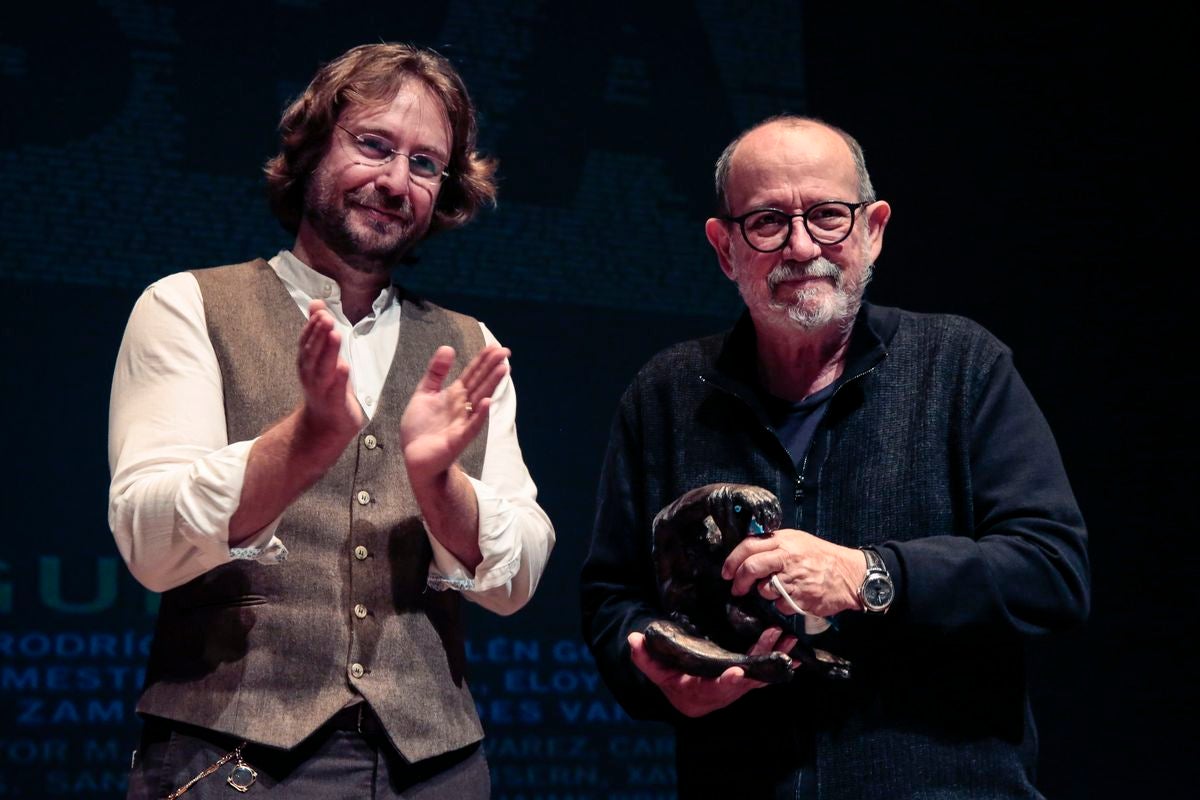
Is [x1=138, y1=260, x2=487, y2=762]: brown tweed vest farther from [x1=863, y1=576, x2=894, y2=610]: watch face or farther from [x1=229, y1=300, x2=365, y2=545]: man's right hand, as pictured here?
[x1=863, y1=576, x2=894, y2=610]: watch face

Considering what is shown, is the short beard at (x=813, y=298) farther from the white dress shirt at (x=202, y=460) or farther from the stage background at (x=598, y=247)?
the stage background at (x=598, y=247)

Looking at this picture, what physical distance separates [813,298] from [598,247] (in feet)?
5.65

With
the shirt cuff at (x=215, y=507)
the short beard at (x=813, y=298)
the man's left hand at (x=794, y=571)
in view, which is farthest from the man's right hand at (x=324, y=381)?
the short beard at (x=813, y=298)

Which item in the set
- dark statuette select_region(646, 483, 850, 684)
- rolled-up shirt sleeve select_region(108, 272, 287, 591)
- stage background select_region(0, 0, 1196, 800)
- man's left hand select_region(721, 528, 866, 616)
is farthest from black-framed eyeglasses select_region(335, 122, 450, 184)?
stage background select_region(0, 0, 1196, 800)

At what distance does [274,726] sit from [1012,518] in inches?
40.1

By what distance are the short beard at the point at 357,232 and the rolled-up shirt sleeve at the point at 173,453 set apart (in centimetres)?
23

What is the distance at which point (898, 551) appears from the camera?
5.32ft

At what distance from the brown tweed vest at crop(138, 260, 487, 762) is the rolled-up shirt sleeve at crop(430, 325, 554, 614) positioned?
0.07 metres

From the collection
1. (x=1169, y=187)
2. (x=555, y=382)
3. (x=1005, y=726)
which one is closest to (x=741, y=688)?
(x=1005, y=726)

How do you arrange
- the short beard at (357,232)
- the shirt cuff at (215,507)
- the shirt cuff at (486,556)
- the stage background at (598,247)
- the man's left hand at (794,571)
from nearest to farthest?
the man's left hand at (794,571) → the shirt cuff at (215,507) → the shirt cuff at (486,556) → the short beard at (357,232) → the stage background at (598,247)

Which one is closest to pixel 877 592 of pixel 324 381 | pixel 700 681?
pixel 700 681

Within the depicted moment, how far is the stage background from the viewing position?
118 inches

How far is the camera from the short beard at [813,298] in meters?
1.85

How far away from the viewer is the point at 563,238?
11.5 ft
